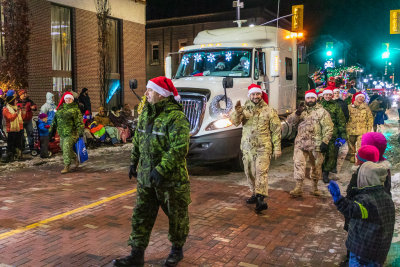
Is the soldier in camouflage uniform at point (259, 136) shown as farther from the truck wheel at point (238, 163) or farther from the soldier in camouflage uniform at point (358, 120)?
the soldier in camouflage uniform at point (358, 120)

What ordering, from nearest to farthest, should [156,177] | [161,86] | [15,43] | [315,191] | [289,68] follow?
[156,177], [161,86], [315,191], [289,68], [15,43]

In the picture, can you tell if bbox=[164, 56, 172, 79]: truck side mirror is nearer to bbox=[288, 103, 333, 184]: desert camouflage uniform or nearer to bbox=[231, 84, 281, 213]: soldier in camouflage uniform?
bbox=[288, 103, 333, 184]: desert camouflage uniform

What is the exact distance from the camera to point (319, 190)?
308 inches

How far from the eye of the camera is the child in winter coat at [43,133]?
36.8 feet

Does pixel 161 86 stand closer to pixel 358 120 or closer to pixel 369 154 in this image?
pixel 369 154

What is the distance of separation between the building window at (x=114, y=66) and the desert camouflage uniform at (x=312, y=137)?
14.4m

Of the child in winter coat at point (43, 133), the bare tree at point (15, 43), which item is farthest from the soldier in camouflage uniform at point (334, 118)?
the bare tree at point (15, 43)

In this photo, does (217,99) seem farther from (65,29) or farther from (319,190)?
(65,29)

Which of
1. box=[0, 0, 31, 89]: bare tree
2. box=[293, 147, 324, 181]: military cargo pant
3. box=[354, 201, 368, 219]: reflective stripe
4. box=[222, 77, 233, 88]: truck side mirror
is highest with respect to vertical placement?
box=[0, 0, 31, 89]: bare tree

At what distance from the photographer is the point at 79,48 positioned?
18.4m

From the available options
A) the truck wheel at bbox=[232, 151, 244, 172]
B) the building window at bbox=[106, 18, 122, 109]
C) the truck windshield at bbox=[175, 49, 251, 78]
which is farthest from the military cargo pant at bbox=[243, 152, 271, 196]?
the building window at bbox=[106, 18, 122, 109]

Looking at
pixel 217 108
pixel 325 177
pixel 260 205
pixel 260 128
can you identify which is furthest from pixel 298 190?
pixel 217 108

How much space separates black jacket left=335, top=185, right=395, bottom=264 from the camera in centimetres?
322

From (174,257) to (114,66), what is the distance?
1781 centimetres
